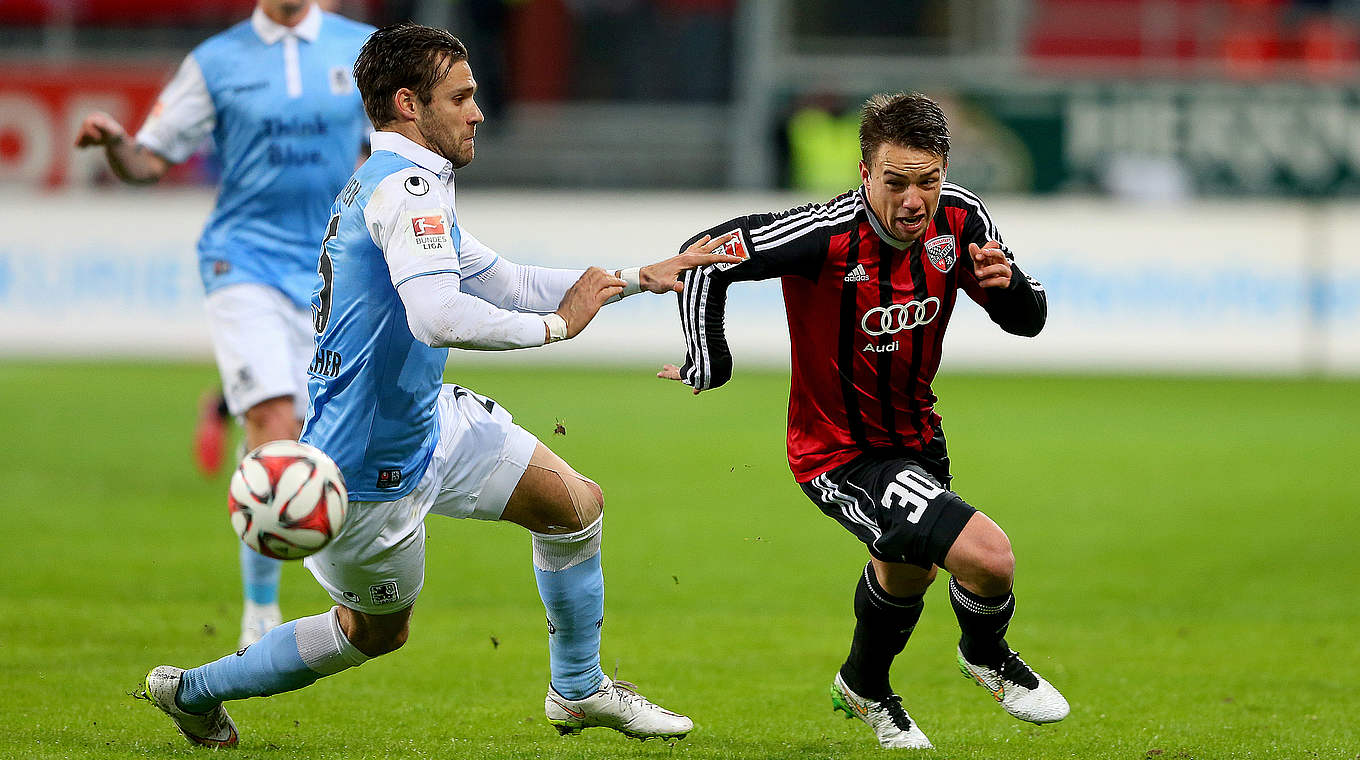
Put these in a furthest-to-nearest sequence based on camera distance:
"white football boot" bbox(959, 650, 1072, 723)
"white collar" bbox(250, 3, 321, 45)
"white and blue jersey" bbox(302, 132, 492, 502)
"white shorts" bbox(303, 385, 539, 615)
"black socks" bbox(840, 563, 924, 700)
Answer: "white collar" bbox(250, 3, 321, 45)
"black socks" bbox(840, 563, 924, 700)
"white football boot" bbox(959, 650, 1072, 723)
"white shorts" bbox(303, 385, 539, 615)
"white and blue jersey" bbox(302, 132, 492, 502)

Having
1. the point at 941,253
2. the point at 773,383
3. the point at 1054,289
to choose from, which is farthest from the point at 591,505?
the point at 1054,289

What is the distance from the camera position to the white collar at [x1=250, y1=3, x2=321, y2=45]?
6.85 meters

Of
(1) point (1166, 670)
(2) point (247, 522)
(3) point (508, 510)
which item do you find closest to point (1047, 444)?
(1) point (1166, 670)

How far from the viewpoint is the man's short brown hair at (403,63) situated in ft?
14.7

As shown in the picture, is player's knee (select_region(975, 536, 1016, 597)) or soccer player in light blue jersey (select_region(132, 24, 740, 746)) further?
player's knee (select_region(975, 536, 1016, 597))

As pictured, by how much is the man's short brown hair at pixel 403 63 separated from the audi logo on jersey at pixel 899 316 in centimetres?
147


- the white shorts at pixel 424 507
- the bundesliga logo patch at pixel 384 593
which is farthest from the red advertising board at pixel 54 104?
the bundesliga logo patch at pixel 384 593

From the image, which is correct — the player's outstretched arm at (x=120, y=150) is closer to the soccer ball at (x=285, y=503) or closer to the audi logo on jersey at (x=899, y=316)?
the soccer ball at (x=285, y=503)

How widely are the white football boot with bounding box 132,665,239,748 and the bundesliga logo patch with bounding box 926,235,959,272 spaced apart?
2.59 meters

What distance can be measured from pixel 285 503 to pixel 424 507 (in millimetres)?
638

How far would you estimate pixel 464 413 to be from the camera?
16.4 ft

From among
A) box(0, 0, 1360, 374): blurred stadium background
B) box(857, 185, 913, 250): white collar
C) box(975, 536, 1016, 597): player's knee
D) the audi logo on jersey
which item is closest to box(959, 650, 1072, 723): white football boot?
box(975, 536, 1016, 597): player's knee

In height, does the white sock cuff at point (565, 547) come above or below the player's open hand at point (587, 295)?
below

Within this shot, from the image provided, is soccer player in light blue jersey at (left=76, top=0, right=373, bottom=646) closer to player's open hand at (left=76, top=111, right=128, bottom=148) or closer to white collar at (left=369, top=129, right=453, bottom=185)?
player's open hand at (left=76, top=111, right=128, bottom=148)
